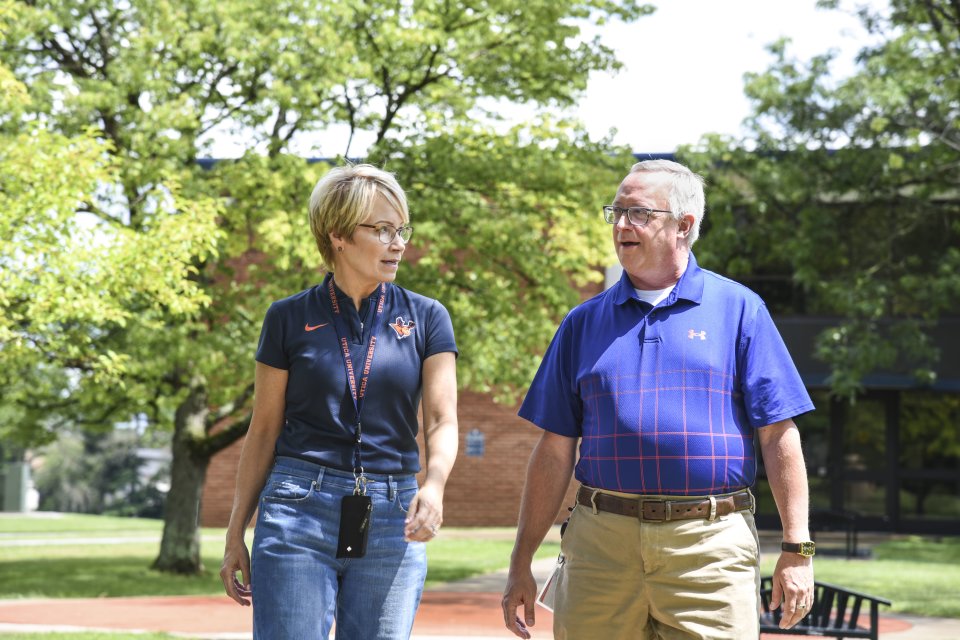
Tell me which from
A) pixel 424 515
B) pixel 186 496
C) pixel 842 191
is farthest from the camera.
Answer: pixel 842 191

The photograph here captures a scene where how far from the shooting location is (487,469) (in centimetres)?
2983

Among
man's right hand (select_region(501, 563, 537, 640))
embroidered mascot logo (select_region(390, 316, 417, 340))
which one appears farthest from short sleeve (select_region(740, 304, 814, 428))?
embroidered mascot logo (select_region(390, 316, 417, 340))

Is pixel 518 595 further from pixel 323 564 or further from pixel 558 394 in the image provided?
pixel 323 564

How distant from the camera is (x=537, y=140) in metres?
17.1

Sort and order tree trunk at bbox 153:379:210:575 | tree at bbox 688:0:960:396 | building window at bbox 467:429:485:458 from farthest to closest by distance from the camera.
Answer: building window at bbox 467:429:485:458
tree at bbox 688:0:960:396
tree trunk at bbox 153:379:210:575

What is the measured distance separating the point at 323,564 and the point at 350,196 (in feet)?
3.46

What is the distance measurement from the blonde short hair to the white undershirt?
2.80ft

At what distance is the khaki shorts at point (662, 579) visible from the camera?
3.81 m

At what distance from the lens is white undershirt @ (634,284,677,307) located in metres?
4.12

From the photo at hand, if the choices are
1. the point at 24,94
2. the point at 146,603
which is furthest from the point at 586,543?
the point at 146,603

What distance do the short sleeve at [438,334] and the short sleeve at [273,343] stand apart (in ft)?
1.37

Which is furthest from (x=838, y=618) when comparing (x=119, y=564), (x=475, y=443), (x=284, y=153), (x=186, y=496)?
(x=475, y=443)

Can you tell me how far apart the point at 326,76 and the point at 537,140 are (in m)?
3.10

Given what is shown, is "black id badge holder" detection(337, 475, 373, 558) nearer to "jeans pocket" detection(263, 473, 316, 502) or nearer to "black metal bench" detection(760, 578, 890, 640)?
"jeans pocket" detection(263, 473, 316, 502)
